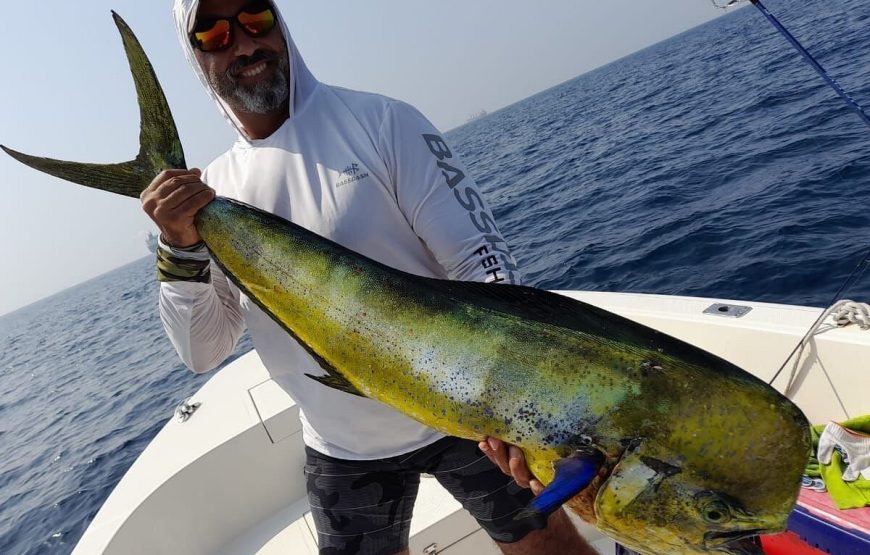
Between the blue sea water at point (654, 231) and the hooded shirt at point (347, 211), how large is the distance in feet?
17.3

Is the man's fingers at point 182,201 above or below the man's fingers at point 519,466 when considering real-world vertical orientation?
above

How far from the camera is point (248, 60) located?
2.10 meters

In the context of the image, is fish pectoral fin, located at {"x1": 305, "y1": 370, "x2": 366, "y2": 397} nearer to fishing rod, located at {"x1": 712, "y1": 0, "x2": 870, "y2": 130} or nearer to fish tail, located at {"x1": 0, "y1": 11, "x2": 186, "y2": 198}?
fish tail, located at {"x1": 0, "y1": 11, "x2": 186, "y2": 198}

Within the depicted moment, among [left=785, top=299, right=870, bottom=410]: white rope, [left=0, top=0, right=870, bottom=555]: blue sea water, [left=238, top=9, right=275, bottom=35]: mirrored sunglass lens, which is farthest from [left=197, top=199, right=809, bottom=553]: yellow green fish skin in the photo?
[left=0, top=0, right=870, bottom=555]: blue sea water

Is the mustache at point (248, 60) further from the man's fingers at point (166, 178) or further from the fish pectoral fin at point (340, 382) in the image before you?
the fish pectoral fin at point (340, 382)

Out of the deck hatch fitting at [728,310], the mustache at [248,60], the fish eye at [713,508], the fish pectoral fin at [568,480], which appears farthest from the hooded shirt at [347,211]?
the deck hatch fitting at [728,310]

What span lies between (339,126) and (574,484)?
1.52 m

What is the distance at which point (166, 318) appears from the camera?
2.13 metres

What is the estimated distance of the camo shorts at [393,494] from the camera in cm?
216

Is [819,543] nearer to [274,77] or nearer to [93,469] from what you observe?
[274,77]

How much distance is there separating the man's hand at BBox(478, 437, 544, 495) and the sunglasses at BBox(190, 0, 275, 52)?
1752mm

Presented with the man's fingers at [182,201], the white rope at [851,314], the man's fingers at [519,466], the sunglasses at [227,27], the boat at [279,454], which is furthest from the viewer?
the boat at [279,454]

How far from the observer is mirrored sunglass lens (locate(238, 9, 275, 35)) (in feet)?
6.78

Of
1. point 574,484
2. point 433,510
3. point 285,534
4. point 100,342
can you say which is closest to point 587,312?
point 574,484
